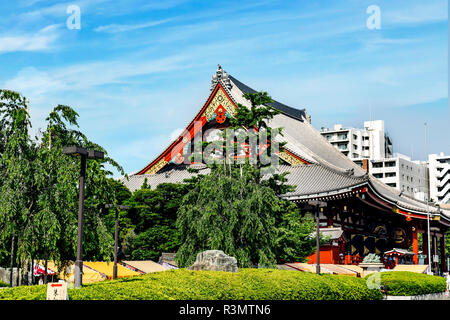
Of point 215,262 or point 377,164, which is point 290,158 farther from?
point 377,164

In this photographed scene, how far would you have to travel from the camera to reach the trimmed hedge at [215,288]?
46.5 ft

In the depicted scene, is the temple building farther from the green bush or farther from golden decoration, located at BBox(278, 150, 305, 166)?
the green bush

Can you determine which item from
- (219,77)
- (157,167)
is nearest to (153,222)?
(157,167)

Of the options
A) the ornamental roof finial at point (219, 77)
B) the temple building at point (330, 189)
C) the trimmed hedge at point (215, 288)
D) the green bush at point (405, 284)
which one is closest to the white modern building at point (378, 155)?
the temple building at point (330, 189)

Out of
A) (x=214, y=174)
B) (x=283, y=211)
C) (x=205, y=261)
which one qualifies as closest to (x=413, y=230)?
(x=283, y=211)

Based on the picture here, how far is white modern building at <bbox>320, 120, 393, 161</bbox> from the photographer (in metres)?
116

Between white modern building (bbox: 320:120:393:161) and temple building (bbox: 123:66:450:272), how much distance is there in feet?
195

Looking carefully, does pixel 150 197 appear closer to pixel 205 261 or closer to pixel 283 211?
pixel 283 211

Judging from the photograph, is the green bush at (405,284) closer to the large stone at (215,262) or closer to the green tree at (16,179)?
the large stone at (215,262)

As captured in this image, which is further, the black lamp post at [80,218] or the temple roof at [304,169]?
A: the temple roof at [304,169]

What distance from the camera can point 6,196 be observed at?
19.2m

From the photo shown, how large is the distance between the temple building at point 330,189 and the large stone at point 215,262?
1990cm

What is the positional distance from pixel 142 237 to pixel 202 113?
1410cm
